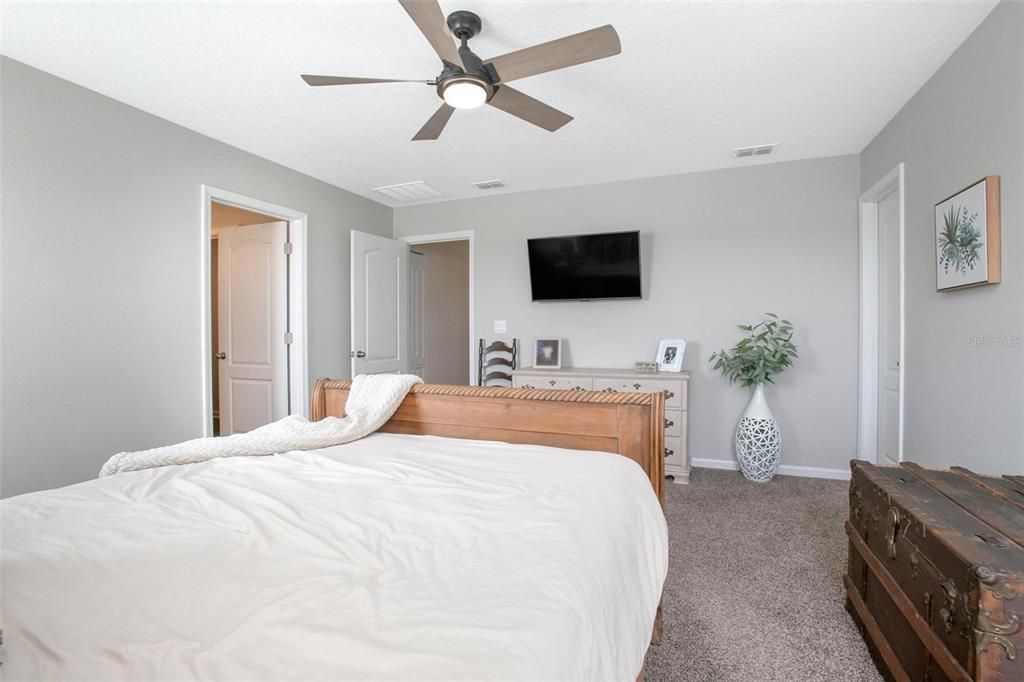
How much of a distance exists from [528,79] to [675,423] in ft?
8.56

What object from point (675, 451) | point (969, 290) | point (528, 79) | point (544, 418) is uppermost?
point (528, 79)

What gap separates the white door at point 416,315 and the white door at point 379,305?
0.44 m

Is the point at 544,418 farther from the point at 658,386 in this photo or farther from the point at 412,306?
the point at 412,306

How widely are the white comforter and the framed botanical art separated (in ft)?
6.10

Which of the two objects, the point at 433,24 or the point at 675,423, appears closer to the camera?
the point at 433,24

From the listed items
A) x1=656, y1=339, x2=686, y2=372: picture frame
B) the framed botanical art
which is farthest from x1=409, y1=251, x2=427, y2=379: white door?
the framed botanical art

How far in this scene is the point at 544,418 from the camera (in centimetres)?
188

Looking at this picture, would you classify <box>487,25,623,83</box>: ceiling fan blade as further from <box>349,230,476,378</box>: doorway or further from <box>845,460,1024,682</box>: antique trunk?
<box>349,230,476,378</box>: doorway

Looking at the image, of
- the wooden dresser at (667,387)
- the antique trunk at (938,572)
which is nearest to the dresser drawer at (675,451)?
the wooden dresser at (667,387)

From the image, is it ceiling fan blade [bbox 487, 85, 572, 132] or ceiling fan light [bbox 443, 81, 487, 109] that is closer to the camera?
ceiling fan light [bbox 443, 81, 487, 109]

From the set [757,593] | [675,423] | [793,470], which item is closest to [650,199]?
[675,423]

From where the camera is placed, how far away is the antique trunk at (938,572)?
1002 millimetres

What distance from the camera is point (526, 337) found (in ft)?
14.8

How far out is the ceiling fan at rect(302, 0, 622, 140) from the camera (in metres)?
1.62
